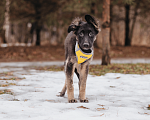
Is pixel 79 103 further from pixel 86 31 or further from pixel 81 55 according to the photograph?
pixel 86 31

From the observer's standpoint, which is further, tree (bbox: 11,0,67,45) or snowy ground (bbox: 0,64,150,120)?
tree (bbox: 11,0,67,45)

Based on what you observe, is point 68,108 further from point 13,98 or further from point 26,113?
point 13,98

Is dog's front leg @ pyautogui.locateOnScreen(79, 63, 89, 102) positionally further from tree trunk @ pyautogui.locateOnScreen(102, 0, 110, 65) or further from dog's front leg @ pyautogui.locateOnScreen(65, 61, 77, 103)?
tree trunk @ pyautogui.locateOnScreen(102, 0, 110, 65)

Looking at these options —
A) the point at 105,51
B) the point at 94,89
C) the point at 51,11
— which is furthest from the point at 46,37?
the point at 94,89

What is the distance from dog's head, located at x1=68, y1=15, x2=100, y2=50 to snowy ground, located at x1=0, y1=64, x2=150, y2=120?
1.25 metres

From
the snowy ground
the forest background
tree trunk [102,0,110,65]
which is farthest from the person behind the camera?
the forest background

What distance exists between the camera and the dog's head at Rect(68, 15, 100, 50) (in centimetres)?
502

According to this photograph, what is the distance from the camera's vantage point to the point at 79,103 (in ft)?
17.0

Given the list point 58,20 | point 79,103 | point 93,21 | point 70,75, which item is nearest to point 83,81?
point 70,75

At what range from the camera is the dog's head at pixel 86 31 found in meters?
5.02

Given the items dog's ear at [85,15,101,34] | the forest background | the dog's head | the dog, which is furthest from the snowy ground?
the forest background

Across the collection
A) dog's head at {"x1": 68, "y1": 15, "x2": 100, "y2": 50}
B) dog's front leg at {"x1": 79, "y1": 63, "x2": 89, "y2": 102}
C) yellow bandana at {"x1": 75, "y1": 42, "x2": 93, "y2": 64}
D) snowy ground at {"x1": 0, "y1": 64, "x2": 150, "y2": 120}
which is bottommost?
snowy ground at {"x1": 0, "y1": 64, "x2": 150, "y2": 120}

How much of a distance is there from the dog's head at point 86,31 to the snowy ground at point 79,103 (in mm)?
1247

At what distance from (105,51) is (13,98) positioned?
767 centimetres
